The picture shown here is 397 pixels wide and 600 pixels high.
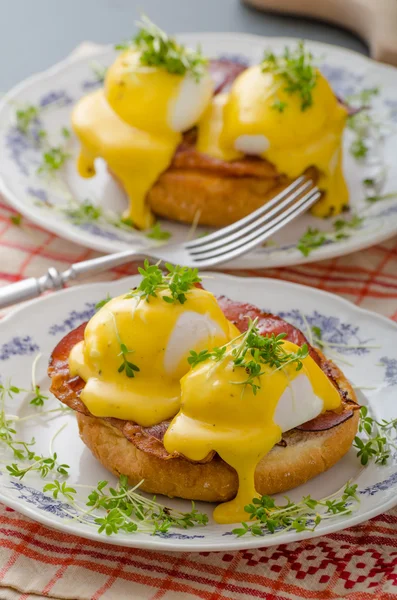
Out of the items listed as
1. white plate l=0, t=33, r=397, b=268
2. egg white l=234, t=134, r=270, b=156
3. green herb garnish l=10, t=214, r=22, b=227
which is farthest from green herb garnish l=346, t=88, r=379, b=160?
green herb garnish l=10, t=214, r=22, b=227

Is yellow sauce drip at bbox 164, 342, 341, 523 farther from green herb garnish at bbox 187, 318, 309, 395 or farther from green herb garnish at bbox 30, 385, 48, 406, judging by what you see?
green herb garnish at bbox 30, 385, 48, 406

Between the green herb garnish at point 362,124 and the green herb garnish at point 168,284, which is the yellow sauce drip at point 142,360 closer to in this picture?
the green herb garnish at point 168,284

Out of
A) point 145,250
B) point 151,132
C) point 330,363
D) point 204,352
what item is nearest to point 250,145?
point 151,132

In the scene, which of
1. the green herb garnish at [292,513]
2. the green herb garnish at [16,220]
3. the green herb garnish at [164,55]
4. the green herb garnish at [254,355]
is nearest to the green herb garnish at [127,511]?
the green herb garnish at [292,513]

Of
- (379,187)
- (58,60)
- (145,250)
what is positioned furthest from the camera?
(58,60)

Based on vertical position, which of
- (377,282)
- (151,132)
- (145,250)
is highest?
(151,132)

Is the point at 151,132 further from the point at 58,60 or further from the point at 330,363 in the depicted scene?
the point at 58,60

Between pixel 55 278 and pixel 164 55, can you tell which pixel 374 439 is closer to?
pixel 55 278
